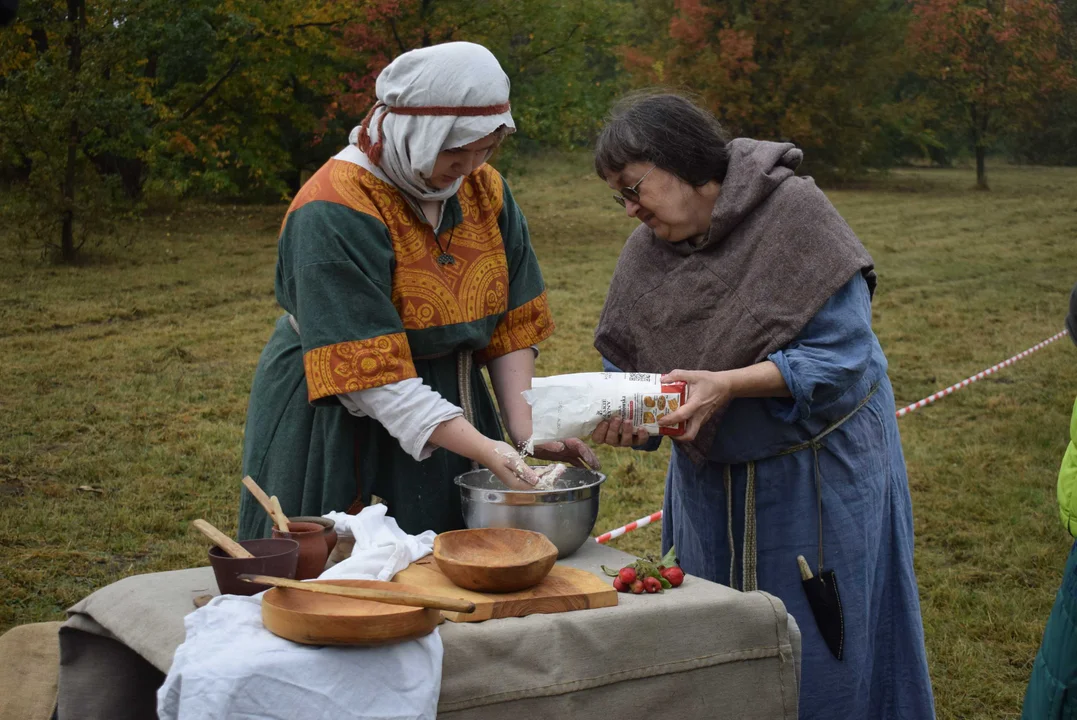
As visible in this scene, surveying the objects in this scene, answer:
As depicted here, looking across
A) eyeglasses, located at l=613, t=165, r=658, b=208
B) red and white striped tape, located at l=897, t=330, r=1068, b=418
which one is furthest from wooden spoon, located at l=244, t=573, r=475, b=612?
red and white striped tape, located at l=897, t=330, r=1068, b=418

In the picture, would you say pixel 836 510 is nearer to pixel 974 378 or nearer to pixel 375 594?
pixel 375 594

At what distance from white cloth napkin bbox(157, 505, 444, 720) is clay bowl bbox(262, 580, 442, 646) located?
0.06 feet

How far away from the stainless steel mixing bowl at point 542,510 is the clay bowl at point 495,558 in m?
0.06

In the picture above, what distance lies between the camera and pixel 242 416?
20.4 feet

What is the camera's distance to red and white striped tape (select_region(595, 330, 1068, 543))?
4504 millimetres

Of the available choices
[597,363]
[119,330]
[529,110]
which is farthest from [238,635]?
[529,110]

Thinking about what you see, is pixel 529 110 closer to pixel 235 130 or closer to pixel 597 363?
pixel 235 130

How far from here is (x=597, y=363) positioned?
7461mm

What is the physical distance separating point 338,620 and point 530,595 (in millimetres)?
356

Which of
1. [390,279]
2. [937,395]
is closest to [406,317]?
[390,279]

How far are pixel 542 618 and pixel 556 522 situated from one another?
31 cm

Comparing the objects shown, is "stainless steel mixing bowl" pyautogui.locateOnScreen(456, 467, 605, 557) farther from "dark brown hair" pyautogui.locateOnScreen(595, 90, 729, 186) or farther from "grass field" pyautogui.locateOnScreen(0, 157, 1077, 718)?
"grass field" pyautogui.locateOnScreen(0, 157, 1077, 718)

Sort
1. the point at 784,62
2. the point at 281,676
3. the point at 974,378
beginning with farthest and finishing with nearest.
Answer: the point at 784,62
the point at 974,378
the point at 281,676

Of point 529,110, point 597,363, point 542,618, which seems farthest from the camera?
point 529,110
